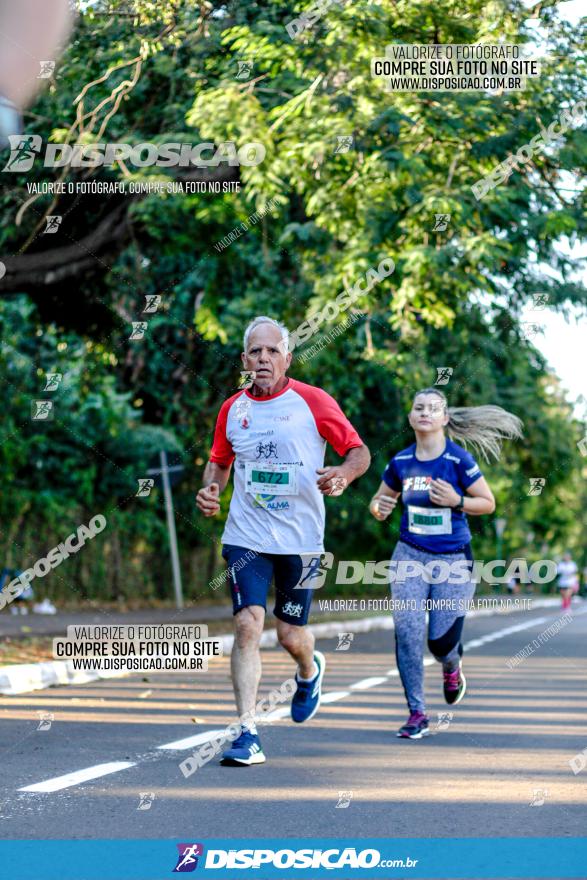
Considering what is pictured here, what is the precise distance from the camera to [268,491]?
24.3 feet

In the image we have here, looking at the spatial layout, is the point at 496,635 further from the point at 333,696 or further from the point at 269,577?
the point at 269,577

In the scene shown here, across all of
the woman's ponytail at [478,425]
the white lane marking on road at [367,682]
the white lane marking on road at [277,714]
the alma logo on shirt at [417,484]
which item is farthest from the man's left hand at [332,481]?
the white lane marking on road at [367,682]

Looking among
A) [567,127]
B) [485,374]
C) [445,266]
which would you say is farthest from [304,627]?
[485,374]

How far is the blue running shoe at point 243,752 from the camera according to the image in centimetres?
738

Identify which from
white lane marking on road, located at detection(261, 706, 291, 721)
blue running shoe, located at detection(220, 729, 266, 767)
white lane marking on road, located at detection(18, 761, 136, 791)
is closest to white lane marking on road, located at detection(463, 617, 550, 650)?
white lane marking on road, located at detection(261, 706, 291, 721)

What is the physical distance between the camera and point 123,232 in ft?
55.7

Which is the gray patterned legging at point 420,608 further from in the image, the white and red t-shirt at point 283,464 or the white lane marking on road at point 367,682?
the white lane marking on road at point 367,682

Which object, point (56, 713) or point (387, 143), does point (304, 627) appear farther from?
point (387, 143)

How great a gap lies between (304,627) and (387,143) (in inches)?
301

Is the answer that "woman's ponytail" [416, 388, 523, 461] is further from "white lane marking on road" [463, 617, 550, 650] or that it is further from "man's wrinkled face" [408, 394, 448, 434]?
"white lane marking on road" [463, 617, 550, 650]

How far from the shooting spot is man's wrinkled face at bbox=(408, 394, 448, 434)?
8883 millimetres

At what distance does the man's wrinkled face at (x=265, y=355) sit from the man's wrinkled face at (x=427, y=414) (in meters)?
1.63

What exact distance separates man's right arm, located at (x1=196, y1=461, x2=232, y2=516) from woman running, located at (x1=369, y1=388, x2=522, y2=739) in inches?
51.0

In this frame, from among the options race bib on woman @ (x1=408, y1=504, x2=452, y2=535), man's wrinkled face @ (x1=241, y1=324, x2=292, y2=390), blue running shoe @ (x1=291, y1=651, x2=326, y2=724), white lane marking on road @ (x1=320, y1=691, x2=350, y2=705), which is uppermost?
man's wrinkled face @ (x1=241, y1=324, x2=292, y2=390)
